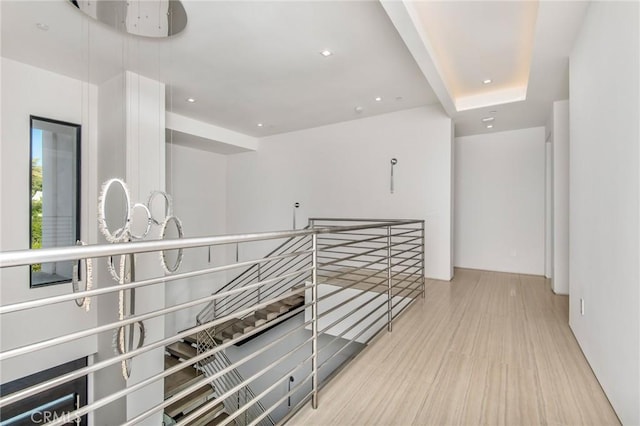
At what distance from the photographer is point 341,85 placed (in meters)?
4.17

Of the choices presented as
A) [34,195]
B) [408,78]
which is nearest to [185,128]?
[34,195]

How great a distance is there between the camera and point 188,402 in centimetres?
432

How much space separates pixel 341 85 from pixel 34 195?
4183mm

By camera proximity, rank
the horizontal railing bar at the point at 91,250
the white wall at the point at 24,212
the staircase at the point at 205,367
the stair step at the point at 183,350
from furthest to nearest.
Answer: the stair step at the point at 183,350 < the staircase at the point at 205,367 < the white wall at the point at 24,212 < the horizontal railing bar at the point at 91,250

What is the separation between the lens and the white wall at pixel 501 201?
5023mm

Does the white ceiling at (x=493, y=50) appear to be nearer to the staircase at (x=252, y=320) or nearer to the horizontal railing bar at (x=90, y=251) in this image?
the horizontal railing bar at (x=90, y=251)

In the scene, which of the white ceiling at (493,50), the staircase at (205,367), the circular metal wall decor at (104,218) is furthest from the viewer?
the staircase at (205,367)

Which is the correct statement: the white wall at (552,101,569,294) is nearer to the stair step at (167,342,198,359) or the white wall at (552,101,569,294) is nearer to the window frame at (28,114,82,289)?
the stair step at (167,342,198,359)

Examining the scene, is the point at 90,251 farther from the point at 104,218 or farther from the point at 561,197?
the point at 561,197

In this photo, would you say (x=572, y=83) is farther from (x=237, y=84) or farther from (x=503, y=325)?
(x=237, y=84)

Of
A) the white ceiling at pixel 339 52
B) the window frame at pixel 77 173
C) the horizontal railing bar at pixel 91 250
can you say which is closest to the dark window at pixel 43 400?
the window frame at pixel 77 173

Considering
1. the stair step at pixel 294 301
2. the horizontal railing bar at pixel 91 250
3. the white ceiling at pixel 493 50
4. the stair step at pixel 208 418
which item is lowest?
the stair step at pixel 208 418

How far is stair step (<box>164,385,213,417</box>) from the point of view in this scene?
4171 millimetres

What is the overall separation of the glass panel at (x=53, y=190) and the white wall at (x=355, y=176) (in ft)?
11.5
